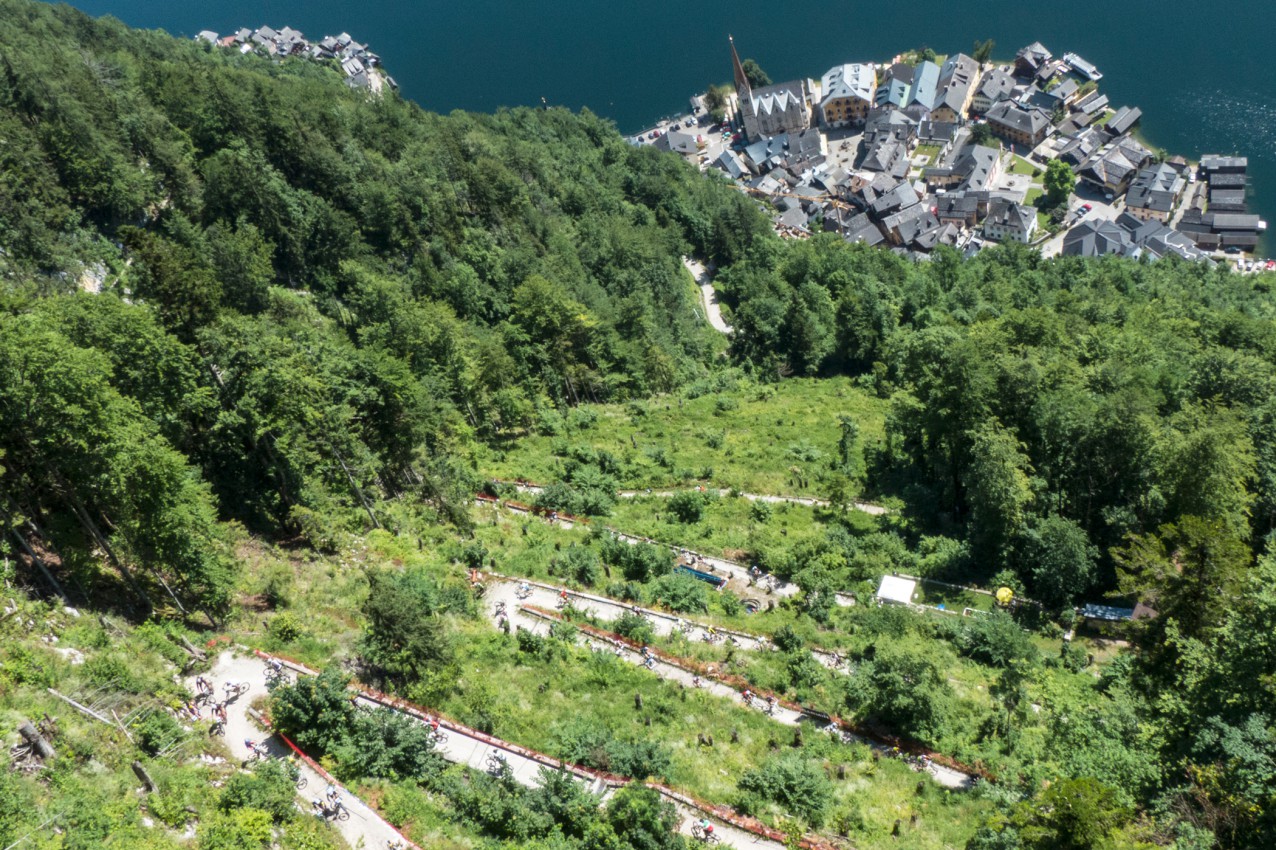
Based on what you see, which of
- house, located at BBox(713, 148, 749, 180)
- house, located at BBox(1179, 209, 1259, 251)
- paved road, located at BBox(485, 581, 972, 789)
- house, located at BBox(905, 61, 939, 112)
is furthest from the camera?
house, located at BBox(713, 148, 749, 180)

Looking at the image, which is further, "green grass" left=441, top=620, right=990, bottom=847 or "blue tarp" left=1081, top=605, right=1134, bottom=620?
"blue tarp" left=1081, top=605, right=1134, bottom=620

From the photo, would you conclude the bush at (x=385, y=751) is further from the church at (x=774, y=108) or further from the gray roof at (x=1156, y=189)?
the church at (x=774, y=108)

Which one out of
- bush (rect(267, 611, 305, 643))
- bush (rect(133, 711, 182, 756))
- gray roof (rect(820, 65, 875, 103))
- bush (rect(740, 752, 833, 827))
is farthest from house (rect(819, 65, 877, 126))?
bush (rect(133, 711, 182, 756))

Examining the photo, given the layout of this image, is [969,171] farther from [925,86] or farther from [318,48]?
[318,48]

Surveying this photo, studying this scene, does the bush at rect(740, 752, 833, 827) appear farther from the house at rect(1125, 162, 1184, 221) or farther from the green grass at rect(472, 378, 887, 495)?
the house at rect(1125, 162, 1184, 221)

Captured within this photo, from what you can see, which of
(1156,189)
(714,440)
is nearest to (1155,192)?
(1156,189)

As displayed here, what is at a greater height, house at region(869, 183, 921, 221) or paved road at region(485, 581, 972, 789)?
house at region(869, 183, 921, 221)
